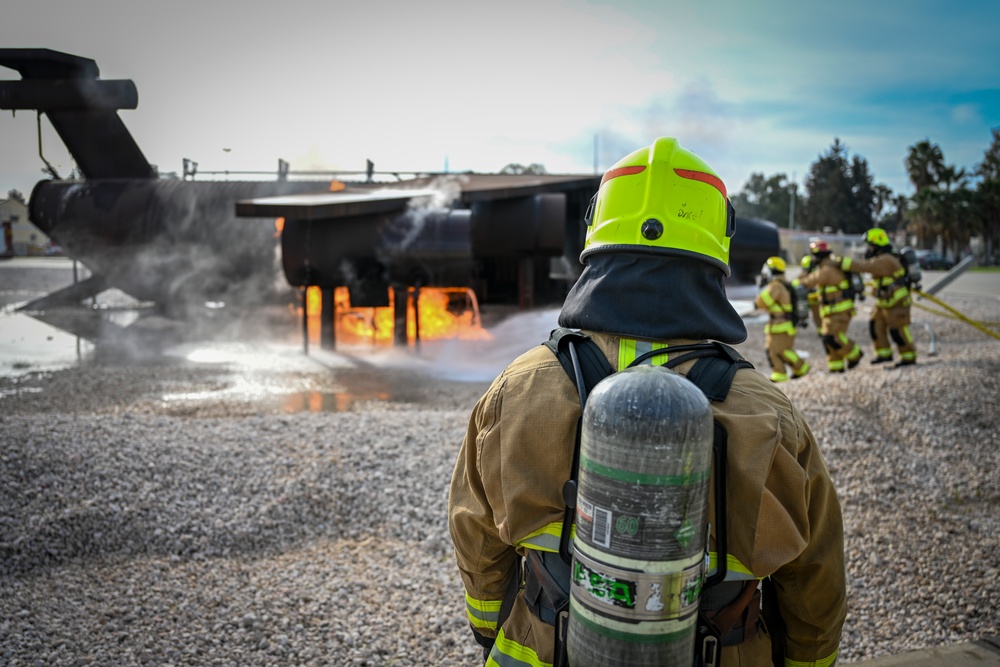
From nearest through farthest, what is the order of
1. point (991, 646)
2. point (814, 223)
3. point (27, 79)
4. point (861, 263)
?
point (991, 646) → point (861, 263) → point (27, 79) → point (814, 223)

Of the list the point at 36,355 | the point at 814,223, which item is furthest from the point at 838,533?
the point at 814,223

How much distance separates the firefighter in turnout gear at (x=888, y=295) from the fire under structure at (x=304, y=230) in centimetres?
251

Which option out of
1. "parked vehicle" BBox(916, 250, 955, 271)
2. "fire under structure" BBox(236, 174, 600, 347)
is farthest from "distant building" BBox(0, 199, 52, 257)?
"parked vehicle" BBox(916, 250, 955, 271)

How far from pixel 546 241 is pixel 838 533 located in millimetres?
10167

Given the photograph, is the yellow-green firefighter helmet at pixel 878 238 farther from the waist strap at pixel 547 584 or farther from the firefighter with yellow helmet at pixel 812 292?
the waist strap at pixel 547 584

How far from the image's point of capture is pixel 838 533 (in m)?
1.63

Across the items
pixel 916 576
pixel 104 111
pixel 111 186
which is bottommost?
pixel 916 576

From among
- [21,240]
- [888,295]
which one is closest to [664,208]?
[888,295]

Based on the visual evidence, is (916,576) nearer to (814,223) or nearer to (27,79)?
(27,79)

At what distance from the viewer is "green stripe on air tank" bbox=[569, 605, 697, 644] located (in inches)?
51.8

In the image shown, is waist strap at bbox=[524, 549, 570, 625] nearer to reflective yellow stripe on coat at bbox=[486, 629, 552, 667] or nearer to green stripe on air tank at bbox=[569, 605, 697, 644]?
reflective yellow stripe on coat at bbox=[486, 629, 552, 667]

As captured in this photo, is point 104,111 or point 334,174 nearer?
point 104,111

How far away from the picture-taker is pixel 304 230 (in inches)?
428

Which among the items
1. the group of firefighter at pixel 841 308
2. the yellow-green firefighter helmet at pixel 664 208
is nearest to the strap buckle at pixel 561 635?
the yellow-green firefighter helmet at pixel 664 208
